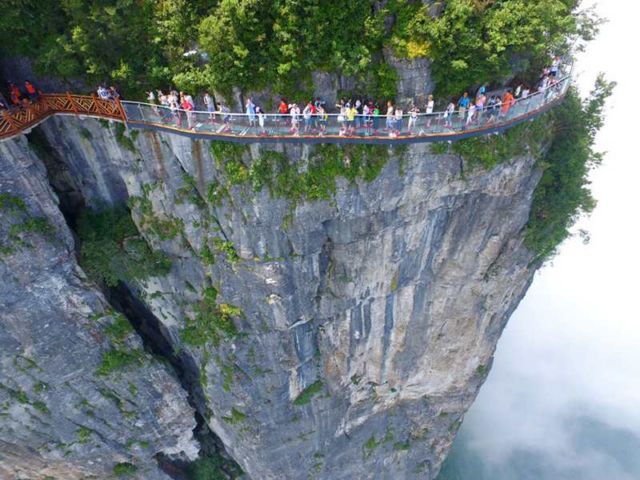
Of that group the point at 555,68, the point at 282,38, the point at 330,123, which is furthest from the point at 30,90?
the point at 555,68

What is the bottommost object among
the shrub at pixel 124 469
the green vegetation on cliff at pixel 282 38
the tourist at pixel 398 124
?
the shrub at pixel 124 469

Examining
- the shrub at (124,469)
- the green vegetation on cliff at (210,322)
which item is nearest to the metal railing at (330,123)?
the green vegetation on cliff at (210,322)

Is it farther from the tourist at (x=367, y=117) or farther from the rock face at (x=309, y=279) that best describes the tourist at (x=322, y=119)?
the tourist at (x=367, y=117)

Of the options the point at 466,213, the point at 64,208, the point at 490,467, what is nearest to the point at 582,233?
the point at 466,213

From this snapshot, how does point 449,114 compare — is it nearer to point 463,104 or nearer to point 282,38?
point 463,104

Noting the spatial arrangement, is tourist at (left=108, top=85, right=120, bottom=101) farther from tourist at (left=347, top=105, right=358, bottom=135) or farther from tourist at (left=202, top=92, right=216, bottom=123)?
tourist at (left=347, top=105, right=358, bottom=135)

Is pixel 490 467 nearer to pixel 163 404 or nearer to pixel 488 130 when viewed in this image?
pixel 163 404

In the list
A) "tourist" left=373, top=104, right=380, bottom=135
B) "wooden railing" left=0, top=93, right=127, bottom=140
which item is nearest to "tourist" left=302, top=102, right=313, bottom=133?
"tourist" left=373, top=104, right=380, bottom=135
